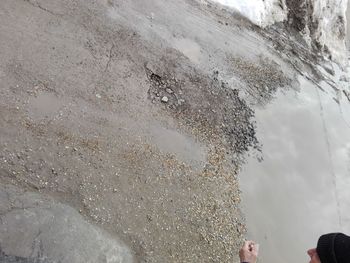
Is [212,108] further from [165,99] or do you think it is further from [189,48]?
[189,48]

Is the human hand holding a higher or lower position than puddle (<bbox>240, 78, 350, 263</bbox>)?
higher

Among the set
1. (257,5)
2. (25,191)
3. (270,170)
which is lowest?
(25,191)

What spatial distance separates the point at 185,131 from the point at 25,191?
2.05 meters

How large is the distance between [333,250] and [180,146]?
2.73m

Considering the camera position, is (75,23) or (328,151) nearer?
(75,23)

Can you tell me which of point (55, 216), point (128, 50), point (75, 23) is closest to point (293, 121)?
point (128, 50)

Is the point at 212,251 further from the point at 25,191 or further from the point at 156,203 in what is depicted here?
the point at 25,191

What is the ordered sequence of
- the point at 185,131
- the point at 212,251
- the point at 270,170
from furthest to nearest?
1. the point at 270,170
2. the point at 185,131
3. the point at 212,251

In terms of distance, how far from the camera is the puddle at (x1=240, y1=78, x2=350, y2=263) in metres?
5.33

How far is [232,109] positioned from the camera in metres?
6.11

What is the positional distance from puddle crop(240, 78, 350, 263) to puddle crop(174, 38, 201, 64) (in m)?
1.18

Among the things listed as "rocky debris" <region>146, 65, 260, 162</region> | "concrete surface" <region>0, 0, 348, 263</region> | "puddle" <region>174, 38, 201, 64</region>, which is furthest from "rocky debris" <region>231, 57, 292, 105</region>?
"puddle" <region>174, 38, 201, 64</region>

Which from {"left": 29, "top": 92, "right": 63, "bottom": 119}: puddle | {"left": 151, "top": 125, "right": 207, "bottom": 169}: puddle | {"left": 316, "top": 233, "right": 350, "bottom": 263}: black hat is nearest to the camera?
{"left": 316, "top": 233, "right": 350, "bottom": 263}: black hat

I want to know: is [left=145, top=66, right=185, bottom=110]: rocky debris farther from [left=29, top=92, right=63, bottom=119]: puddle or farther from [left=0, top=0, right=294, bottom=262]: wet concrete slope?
[left=29, top=92, right=63, bottom=119]: puddle
